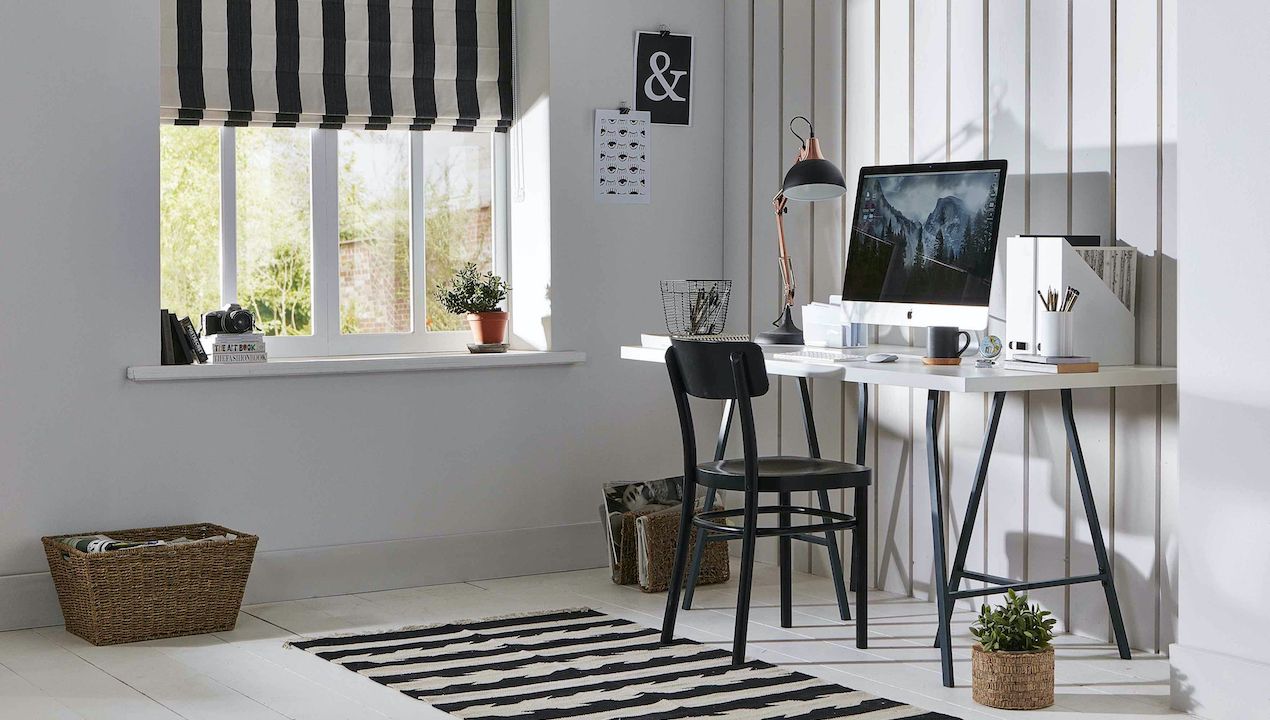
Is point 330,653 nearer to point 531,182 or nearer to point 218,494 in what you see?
point 218,494

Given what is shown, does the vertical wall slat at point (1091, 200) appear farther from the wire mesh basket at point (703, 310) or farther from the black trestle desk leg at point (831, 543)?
the wire mesh basket at point (703, 310)

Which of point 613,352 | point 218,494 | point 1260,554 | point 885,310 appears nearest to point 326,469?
point 218,494

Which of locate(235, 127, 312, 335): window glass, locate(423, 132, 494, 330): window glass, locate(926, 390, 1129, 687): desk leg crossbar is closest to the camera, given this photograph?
locate(926, 390, 1129, 687): desk leg crossbar

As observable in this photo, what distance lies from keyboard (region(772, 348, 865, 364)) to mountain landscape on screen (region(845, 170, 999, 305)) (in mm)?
209

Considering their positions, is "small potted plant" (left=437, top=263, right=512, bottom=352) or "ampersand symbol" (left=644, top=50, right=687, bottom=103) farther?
"ampersand symbol" (left=644, top=50, right=687, bottom=103)

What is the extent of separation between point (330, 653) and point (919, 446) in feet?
5.55

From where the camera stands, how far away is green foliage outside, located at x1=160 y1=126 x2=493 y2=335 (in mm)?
4133

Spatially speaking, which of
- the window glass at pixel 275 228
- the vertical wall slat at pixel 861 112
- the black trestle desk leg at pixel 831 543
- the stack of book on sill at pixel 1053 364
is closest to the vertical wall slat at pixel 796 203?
the vertical wall slat at pixel 861 112

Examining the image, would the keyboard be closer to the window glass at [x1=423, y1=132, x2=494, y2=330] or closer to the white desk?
the white desk

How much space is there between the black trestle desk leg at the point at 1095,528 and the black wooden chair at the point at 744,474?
1.56ft

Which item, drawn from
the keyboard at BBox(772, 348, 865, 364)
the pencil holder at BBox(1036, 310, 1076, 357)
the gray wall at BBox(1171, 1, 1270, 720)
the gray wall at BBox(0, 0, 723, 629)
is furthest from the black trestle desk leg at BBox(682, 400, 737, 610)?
the gray wall at BBox(1171, 1, 1270, 720)

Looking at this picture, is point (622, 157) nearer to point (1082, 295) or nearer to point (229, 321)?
point (229, 321)

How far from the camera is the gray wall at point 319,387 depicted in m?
3.70

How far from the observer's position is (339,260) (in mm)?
4340
